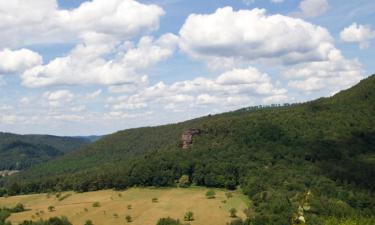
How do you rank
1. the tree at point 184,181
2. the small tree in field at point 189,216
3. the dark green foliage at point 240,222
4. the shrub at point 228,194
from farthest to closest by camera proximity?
the tree at point 184,181, the shrub at point 228,194, the small tree in field at point 189,216, the dark green foliage at point 240,222

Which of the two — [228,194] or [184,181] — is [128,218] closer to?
[228,194]

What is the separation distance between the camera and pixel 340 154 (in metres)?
200

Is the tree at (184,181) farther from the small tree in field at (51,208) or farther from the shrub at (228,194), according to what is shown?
the small tree in field at (51,208)

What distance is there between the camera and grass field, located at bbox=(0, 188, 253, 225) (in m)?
145

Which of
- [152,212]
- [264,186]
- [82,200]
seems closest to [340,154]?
[264,186]

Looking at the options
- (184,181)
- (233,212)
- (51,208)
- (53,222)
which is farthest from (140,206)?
(233,212)

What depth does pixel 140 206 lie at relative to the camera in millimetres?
160875

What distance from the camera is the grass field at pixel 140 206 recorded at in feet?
477

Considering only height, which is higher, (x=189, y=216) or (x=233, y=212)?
(x=233, y=212)

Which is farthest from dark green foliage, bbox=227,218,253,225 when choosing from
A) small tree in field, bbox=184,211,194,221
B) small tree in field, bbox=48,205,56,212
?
small tree in field, bbox=48,205,56,212

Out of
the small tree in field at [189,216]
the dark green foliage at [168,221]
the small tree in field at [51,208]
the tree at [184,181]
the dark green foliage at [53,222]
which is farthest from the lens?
the tree at [184,181]

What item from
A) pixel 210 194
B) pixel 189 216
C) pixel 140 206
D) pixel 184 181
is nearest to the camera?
pixel 189 216

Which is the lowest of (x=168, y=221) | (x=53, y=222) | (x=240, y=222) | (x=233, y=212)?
(x=240, y=222)

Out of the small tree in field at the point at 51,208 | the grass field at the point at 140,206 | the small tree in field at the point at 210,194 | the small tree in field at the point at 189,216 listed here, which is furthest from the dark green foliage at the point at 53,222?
the small tree in field at the point at 210,194
